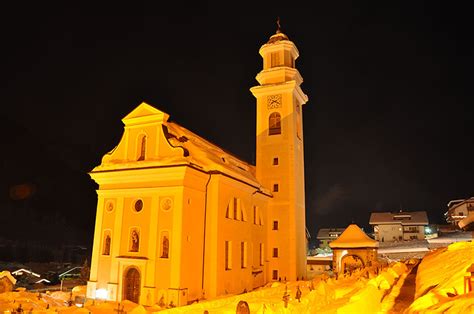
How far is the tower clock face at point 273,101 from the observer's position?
109ft

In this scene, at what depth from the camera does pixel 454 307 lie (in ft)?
16.8

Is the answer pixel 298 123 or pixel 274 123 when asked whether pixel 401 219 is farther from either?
pixel 274 123

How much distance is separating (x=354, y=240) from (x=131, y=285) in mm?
20127

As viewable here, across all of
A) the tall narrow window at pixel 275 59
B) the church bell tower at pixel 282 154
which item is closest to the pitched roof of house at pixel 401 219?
the church bell tower at pixel 282 154

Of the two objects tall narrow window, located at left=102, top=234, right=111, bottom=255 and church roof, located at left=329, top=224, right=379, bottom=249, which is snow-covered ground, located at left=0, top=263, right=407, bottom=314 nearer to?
tall narrow window, located at left=102, top=234, right=111, bottom=255

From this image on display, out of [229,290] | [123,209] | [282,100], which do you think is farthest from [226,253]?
[282,100]

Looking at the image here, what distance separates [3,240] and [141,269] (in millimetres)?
78851

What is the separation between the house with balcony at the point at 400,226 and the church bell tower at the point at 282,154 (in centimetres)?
3827

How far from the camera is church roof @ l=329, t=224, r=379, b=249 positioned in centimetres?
3334

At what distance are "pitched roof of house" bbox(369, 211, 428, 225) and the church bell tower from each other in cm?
3798

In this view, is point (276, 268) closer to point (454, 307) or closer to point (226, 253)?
point (226, 253)

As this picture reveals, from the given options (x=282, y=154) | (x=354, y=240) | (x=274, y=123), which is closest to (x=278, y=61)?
(x=274, y=123)

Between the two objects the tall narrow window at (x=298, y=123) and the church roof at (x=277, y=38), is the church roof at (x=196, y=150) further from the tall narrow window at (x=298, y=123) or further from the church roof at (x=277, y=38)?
the church roof at (x=277, y=38)

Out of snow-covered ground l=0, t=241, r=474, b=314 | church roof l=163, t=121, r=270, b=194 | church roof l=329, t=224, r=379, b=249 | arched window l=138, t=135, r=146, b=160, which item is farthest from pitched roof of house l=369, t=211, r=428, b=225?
arched window l=138, t=135, r=146, b=160
